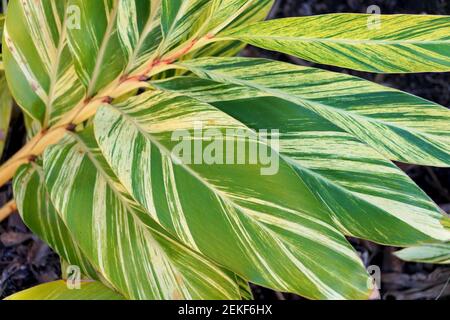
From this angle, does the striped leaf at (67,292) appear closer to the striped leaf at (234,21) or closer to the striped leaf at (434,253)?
the striped leaf at (234,21)

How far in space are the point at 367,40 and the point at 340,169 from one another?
163 mm

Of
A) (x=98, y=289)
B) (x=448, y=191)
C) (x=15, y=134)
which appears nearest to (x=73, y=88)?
(x=98, y=289)

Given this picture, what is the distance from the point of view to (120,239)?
72cm

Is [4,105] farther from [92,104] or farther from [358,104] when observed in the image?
[358,104]

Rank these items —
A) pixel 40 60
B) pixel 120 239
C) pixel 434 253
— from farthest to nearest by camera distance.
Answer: pixel 434 253
pixel 40 60
pixel 120 239

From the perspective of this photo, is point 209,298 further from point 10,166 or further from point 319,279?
point 10,166

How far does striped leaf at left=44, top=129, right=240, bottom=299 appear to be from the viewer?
2.29 ft

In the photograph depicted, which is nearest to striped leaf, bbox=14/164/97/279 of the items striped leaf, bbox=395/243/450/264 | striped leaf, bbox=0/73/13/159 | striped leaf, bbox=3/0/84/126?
striped leaf, bbox=3/0/84/126

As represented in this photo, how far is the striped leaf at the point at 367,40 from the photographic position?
61 centimetres

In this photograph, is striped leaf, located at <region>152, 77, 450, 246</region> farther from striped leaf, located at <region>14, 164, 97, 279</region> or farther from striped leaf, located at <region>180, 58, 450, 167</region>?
striped leaf, located at <region>14, 164, 97, 279</region>

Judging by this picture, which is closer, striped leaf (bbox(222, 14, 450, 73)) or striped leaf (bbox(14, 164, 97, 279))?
striped leaf (bbox(222, 14, 450, 73))

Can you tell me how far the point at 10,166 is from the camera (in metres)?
0.92

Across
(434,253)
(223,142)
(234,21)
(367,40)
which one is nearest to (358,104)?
(367,40)
